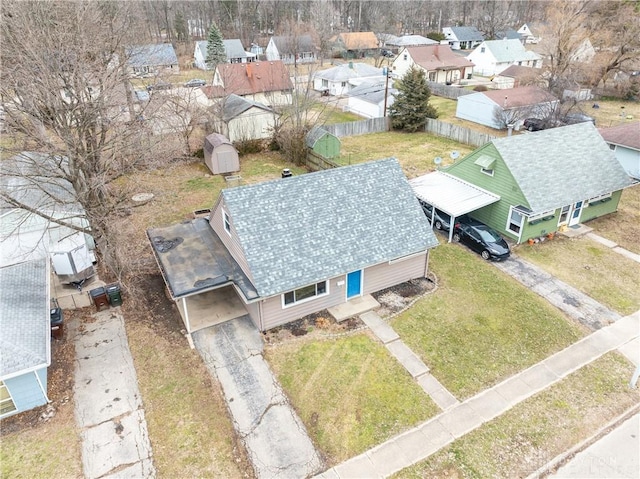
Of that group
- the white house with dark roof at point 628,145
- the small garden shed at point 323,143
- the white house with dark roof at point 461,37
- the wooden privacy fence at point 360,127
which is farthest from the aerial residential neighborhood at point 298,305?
the white house with dark roof at point 461,37

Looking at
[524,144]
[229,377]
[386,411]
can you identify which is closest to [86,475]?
[229,377]

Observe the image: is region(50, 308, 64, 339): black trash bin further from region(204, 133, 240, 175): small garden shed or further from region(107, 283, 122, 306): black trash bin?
region(204, 133, 240, 175): small garden shed

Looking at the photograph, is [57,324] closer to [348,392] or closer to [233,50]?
[348,392]

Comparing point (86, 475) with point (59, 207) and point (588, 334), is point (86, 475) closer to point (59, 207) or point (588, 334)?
point (59, 207)

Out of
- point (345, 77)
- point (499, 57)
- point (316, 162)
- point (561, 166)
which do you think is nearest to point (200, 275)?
point (316, 162)

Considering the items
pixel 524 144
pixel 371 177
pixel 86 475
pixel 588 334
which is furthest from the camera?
pixel 524 144

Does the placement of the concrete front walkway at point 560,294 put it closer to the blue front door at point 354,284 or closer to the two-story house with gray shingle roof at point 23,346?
the blue front door at point 354,284
